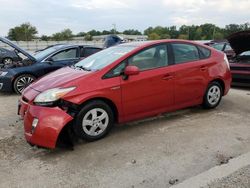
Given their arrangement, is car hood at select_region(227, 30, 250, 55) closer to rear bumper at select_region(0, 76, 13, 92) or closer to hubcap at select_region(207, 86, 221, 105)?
hubcap at select_region(207, 86, 221, 105)

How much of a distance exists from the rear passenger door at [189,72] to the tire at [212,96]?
0.17 meters

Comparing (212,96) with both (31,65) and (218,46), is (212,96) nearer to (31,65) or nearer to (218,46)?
(31,65)

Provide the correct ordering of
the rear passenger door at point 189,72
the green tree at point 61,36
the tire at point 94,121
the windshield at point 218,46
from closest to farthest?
the tire at point 94,121, the rear passenger door at point 189,72, the windshield at point 218,46, the green tree at point 61,36

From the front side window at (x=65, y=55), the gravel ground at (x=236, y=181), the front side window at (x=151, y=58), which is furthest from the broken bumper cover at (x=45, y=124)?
the front side window at (x=65, y=55)

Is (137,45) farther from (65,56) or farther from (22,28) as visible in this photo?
(22,28)

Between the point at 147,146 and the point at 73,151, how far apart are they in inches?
41.4

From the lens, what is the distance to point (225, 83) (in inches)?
267

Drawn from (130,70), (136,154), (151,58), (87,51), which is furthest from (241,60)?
(136,154)

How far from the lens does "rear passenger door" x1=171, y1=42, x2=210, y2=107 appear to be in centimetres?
595

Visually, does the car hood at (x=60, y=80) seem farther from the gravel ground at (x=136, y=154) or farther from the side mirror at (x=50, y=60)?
the side mirror at (x=50, y=60)

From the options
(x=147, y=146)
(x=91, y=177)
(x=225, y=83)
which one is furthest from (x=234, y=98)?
A: (x=91, y=177)

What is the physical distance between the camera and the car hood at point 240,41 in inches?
341

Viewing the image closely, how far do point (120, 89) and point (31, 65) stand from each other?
4850 millimetres

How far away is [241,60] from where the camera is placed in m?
9.68
